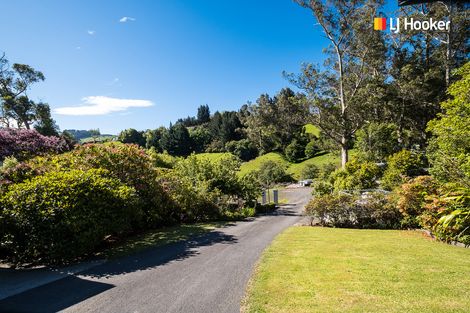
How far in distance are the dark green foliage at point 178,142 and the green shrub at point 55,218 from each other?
70.6 m

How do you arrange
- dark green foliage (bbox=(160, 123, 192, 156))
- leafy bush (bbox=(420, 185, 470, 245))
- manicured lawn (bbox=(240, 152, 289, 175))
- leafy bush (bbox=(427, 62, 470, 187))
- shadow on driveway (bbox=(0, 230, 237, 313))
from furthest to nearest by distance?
1. dark green foliage (bbox=(160, 123, 192, 156))
2. manicured lawn (bbox=(240, 152, 289, 175))
3. leafy bush (bbox=(427, 62, 470, 187))
4. leafy bush (bbox=(420, 185, 470, 245))
5. shadow on driveway (bbox=(0, 230, 237, 313))

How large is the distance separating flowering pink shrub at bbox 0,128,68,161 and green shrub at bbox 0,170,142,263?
7760mm

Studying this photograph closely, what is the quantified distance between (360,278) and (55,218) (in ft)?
24.5

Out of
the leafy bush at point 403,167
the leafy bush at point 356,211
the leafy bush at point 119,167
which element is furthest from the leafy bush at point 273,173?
the leafy bush at point 119,167

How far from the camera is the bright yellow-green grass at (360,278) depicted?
16.2ft

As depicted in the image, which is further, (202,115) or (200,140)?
(202,115)

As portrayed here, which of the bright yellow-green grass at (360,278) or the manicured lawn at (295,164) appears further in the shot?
the manicured lawn at (295,164)

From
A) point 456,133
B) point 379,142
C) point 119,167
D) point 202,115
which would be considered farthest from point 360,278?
point 202,115

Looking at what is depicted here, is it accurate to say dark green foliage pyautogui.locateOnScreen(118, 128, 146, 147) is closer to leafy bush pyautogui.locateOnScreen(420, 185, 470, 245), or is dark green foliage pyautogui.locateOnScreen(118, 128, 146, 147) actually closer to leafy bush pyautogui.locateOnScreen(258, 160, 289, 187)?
leafy bush pyautogui.locateOnScreen(258, 160, 289, 187)

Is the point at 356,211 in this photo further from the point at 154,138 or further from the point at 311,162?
the point at 154,138

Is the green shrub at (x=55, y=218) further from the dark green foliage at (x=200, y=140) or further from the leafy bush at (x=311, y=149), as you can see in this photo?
the dark green foliage at (x=200, y=140)

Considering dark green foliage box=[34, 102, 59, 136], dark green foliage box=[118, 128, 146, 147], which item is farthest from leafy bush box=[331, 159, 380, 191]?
dark green foliage box=[118, 128, 146, 147]

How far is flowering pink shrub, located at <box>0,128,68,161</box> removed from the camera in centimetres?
1534

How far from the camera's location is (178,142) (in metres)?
78.5
